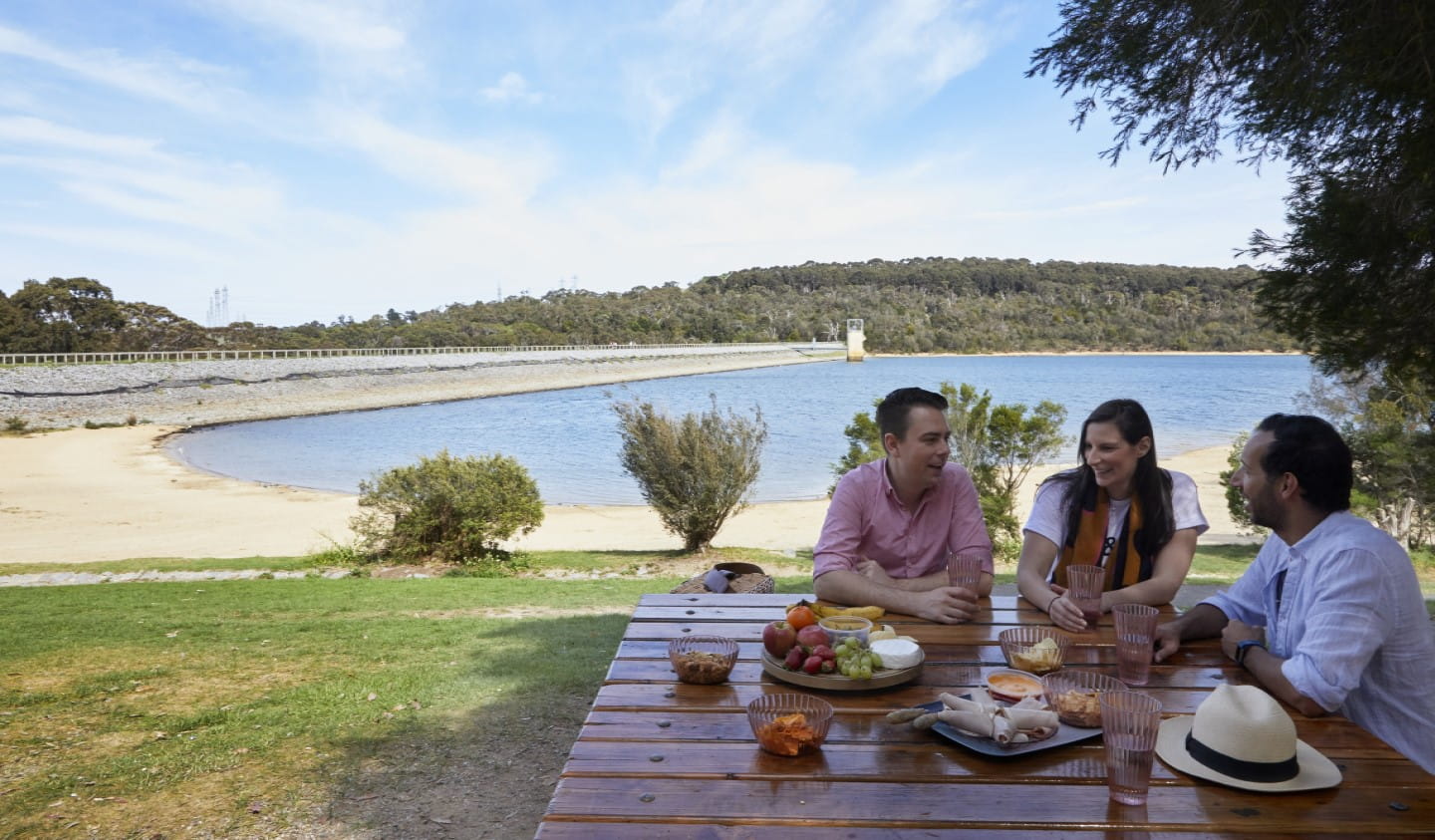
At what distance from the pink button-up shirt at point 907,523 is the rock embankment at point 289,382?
36963 millimetres

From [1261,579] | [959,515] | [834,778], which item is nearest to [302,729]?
[959,515]

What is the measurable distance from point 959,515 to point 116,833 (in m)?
3.12

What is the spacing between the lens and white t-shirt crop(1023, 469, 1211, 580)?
10.3ft

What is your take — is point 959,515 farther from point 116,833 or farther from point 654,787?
point 116,833

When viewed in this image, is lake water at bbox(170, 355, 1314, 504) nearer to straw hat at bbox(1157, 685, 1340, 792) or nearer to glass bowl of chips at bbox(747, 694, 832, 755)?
glass bowl of chips at bbox(747, 694, 832, 755)

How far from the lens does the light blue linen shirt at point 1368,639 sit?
200cm

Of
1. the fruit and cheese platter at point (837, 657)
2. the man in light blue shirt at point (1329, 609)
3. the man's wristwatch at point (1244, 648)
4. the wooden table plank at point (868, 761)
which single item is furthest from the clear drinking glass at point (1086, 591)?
the wooden table plank at point (868, 761)

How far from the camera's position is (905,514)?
3.44m

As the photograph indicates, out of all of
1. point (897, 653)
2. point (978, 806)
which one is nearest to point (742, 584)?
point (897, 653)

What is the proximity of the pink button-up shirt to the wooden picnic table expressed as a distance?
1.22 metres

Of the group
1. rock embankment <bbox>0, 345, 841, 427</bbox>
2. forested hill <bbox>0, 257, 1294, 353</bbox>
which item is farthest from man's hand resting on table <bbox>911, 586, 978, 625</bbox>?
forested hill <bbox>0, 257, 1294, 353</bbox>

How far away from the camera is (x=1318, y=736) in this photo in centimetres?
189

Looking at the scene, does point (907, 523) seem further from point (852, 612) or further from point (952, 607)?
point (852, 612)

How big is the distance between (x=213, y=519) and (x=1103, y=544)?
15.3 m
